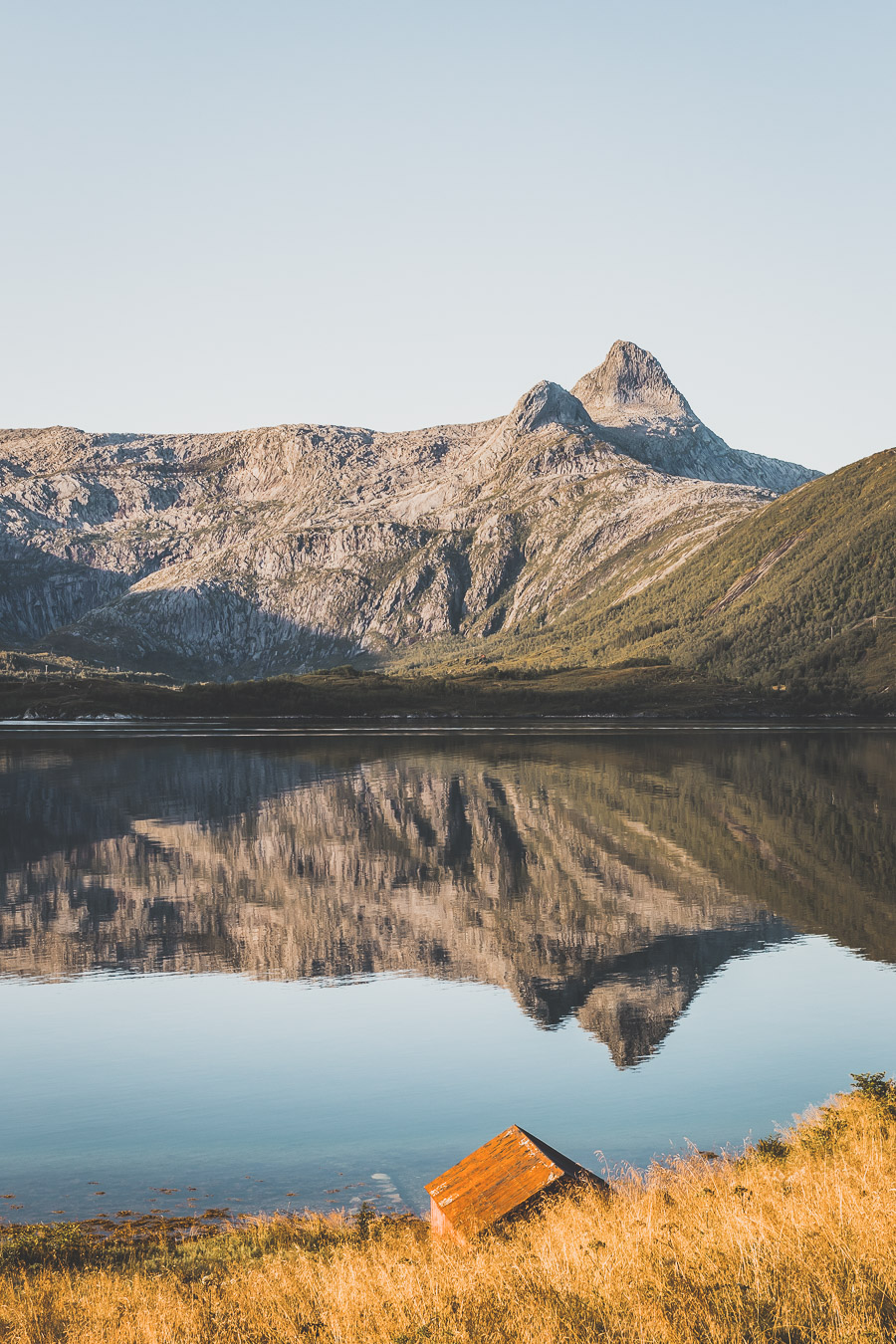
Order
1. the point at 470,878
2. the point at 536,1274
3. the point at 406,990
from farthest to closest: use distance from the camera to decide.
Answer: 1. the point at 470,878
2. the point at 406,990
3. the point at 536,1274

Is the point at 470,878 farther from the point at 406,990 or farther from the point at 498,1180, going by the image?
the point at 498,1180

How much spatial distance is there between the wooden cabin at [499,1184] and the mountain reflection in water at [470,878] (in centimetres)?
1301

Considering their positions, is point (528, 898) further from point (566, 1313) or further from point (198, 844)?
point (566, 1313)

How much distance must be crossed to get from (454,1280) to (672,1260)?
9.87 ft

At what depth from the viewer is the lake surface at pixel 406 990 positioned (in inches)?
973

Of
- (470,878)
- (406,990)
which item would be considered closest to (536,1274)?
(406,990)

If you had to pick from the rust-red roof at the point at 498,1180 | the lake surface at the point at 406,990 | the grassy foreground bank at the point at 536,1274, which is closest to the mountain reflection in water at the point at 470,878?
the lake surface at the point at 406,990

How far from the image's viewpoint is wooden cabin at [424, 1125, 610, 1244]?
17.2m

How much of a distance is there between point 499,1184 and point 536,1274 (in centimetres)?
347

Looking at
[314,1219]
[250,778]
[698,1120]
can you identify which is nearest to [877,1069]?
[698,1120]

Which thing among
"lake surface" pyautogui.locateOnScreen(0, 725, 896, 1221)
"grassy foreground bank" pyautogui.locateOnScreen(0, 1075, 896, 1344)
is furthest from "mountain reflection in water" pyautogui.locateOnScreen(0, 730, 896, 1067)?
"grassy foreground bank" pyautogui.locateOnScreen(0, 1075, 896, 1344)

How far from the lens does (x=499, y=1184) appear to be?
17.8 meters

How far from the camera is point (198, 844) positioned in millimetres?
71312

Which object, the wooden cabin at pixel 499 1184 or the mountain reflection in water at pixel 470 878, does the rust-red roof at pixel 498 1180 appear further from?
the mountain reflection in water at pixel 470 878
